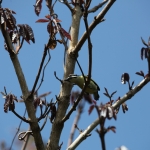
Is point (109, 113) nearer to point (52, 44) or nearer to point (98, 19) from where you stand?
point (52, 44)

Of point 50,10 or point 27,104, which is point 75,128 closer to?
point 27,104

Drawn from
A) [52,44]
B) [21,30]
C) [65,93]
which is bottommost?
[65,93]

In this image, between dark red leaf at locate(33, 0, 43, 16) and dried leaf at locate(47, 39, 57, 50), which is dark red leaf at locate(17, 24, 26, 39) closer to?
dried leaf at locate(47, 39, 57, 50)

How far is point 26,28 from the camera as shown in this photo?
2.46 metres

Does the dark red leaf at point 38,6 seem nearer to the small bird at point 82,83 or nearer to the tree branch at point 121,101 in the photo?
the small bird at point 82,83

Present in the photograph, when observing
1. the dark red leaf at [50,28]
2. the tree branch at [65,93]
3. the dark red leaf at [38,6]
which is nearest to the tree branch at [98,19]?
the tree branch at [65,93]

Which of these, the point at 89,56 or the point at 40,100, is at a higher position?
the point at 40,100

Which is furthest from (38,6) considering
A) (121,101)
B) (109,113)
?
(109,113)

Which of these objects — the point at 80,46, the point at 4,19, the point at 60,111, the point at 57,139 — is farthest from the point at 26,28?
the point at 57,139

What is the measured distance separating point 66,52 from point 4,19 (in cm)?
70

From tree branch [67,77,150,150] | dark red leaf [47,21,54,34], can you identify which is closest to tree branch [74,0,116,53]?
dark red leaf [47,21,54,34]

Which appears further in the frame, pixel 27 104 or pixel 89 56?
pixel 27 104

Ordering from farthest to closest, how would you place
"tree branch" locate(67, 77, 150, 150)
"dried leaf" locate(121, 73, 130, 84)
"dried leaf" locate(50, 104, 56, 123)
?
"dried leaf" locate(50, 104, 56, 123)
"dried leaf" locate(121, 73, 130, 84)
"tree branch" locate(67, 77, 150, 150)

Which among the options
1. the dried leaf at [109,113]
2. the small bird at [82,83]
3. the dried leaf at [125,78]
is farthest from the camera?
the small bird at [82,83]
